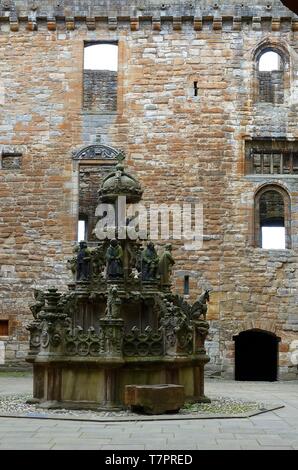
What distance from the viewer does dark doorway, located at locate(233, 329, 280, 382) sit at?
2120 centimetres

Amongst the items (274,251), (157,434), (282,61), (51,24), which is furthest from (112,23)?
(157,434)

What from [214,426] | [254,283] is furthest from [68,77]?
[214,426]

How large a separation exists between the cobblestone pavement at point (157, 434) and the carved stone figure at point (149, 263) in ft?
8.61

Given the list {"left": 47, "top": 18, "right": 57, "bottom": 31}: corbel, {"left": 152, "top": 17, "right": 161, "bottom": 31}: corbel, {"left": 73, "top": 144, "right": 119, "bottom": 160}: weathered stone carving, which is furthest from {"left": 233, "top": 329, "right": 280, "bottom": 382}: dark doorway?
{"left": 47, "top": 18, "right": 57, "bottom": 31}: corbel

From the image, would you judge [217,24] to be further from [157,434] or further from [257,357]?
[157,434]

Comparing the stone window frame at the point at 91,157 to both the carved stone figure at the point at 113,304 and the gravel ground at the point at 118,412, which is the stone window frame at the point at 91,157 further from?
the carved stone figure at the point at 113,304

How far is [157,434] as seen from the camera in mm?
7348

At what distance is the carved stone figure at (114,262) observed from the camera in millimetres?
10652

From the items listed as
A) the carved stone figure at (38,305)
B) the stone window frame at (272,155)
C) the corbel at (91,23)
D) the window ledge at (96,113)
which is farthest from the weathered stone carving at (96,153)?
the carved stone figure at (38,305)

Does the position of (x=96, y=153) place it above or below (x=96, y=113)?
below

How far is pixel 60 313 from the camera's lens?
33.7 ft

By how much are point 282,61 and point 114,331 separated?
12.1 meters

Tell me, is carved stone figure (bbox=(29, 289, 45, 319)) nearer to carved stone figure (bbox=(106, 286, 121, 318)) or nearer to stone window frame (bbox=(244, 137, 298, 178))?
carved stone figure (bbox=(106, 286, 121, 318))
